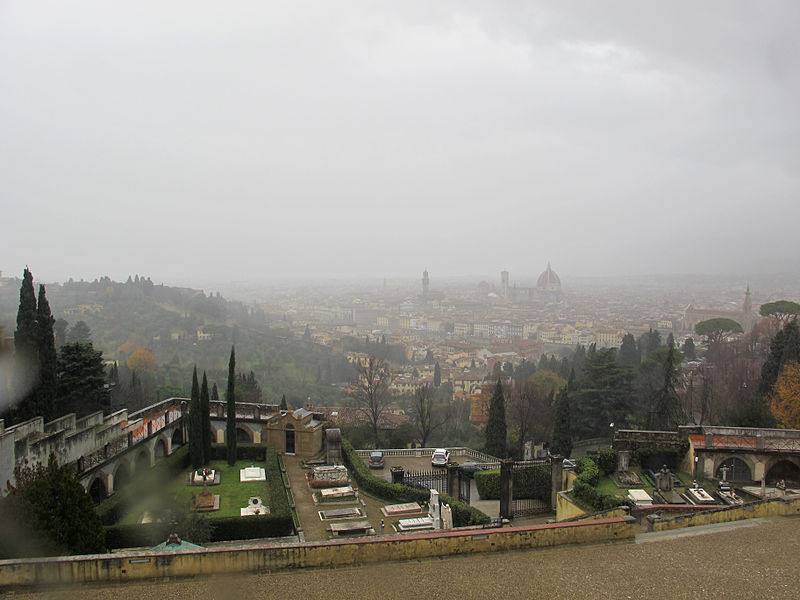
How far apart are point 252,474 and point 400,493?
15.6 ft

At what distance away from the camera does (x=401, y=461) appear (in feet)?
67.8

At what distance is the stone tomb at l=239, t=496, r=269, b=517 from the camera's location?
44.4ft

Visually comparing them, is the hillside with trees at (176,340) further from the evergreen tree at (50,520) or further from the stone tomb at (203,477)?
the evergreen tree at (50,520)

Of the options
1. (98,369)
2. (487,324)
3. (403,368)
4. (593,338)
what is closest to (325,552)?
(98,369)

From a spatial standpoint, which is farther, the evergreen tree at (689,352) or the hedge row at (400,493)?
the evergreen tree at (689,352)

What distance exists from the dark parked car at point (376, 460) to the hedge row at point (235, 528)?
4527mm

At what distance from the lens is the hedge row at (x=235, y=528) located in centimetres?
1120

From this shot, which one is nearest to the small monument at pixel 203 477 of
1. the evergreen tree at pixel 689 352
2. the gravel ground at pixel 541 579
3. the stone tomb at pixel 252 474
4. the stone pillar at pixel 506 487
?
the stone tomb at pixel 252 474

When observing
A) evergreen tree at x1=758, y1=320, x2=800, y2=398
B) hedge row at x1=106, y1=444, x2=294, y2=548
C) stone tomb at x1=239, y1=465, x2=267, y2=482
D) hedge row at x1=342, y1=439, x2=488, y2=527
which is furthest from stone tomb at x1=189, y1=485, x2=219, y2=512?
evergreen tree at x1=758, y1=320, x2=800, y2=398

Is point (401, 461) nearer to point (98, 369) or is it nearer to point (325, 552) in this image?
point (98, 369)

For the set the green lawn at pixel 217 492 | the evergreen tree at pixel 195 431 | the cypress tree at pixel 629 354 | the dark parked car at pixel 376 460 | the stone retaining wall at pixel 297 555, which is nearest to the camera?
the stone retaining wall at pixel 297 555

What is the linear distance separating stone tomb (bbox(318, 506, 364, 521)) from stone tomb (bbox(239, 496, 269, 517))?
1337mm

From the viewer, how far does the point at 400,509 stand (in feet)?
46.3

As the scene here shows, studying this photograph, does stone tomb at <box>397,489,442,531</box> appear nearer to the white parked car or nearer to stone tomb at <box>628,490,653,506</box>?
stone tomb at <box>628,490,653,506</box>
